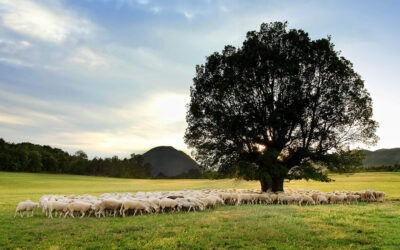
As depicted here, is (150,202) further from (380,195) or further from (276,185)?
(380,195)

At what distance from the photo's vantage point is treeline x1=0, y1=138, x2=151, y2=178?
3684 inches

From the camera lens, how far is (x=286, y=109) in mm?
24422

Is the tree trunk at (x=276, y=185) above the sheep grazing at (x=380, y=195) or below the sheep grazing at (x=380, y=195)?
above

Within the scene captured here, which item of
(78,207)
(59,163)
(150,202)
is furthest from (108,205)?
(59,163)

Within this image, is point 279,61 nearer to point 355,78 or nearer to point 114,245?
point 355,78

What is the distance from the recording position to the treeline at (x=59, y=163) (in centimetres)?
9356

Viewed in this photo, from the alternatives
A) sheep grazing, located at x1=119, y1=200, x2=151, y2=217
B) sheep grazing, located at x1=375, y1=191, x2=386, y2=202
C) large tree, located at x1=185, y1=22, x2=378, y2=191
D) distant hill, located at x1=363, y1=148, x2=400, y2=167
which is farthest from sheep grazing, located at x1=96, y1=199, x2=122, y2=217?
distant hill, located at x1=363, y1=148, x2=400, y2=167

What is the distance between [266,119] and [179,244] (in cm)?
1772

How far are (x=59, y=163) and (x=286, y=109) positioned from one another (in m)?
108

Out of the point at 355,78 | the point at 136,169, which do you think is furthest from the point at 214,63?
the point at 136,169

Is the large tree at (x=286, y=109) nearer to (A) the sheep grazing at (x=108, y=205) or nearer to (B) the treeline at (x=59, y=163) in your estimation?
(A) the sheep grazing at (x=108, y=205)

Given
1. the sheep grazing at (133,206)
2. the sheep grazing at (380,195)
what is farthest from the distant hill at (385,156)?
the sheep grazing at (133,206)

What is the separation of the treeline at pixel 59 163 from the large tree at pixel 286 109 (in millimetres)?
90764

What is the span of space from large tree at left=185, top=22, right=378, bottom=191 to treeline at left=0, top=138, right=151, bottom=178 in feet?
298
